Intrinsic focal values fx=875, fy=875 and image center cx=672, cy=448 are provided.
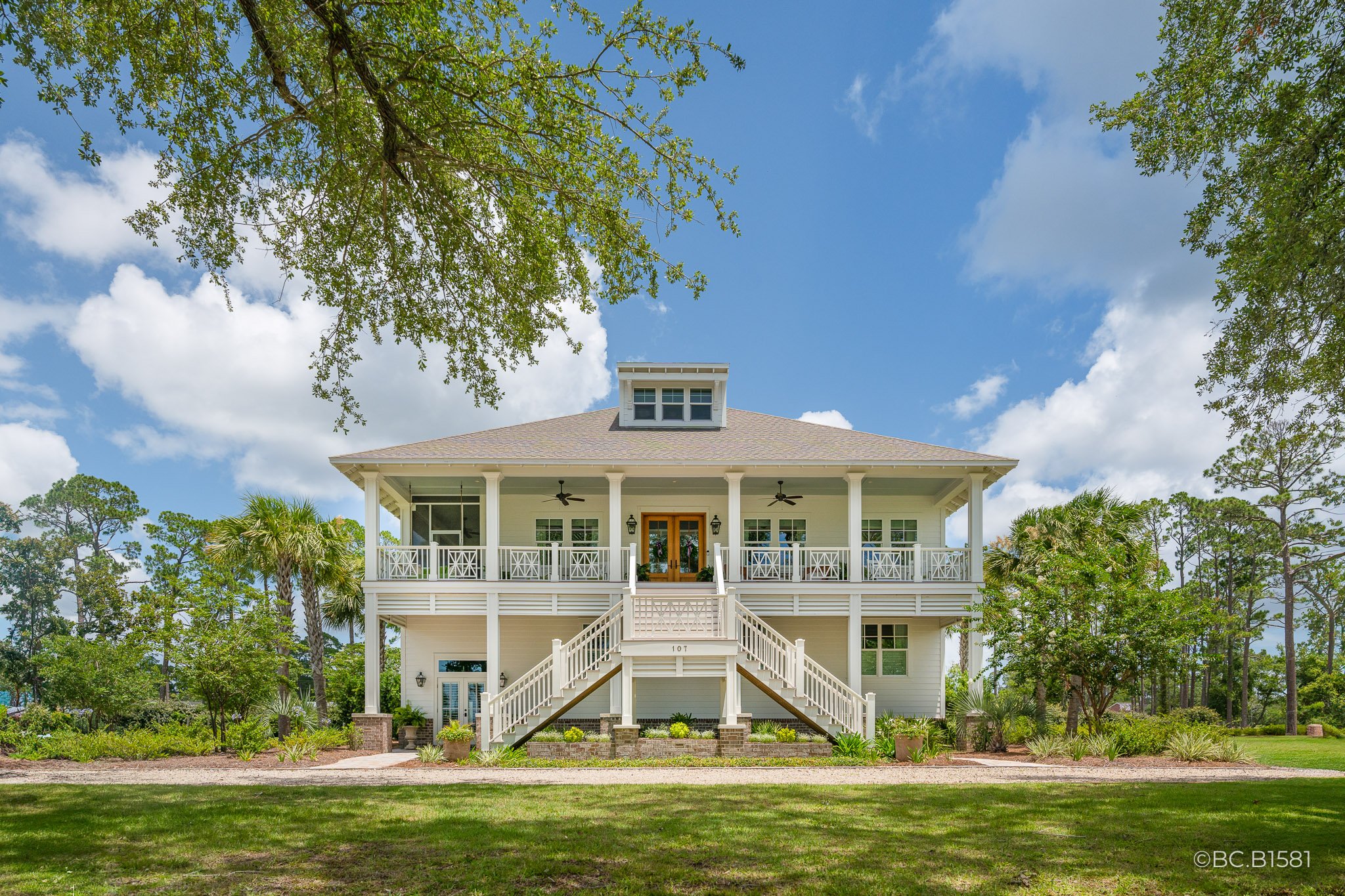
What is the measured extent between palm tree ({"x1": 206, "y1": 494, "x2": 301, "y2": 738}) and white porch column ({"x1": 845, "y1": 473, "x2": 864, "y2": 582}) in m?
14.8

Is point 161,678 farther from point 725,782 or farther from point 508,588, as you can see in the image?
point 725,782

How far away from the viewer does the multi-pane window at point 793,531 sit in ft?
77.4

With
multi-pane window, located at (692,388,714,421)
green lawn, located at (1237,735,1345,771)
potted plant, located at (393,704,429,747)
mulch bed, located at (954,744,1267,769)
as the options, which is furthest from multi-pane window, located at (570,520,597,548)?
green lawn, located at (1237,735,1345,771)

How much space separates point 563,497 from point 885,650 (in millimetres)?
9470

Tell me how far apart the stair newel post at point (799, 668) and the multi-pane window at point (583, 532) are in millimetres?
7601

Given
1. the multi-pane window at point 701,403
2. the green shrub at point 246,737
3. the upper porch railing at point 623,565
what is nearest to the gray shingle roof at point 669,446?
the multi-pane window at point 701,403

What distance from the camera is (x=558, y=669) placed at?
17.6m

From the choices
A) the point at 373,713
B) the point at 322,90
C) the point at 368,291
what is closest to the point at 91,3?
the point at 322,90

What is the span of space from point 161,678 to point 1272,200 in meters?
28.4

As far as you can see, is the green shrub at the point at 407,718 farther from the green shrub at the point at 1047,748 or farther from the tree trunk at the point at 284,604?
the green shrub at the point at 1047,748

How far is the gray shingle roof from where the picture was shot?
783 inches

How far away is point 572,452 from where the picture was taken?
2048 centimetres

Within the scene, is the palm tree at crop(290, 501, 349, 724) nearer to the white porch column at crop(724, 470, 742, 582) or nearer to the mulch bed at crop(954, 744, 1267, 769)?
the white porch column at crop(724, 470, 742, 582)

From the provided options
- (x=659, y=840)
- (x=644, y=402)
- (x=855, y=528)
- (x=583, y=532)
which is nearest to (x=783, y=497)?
(x=855, y=528)
